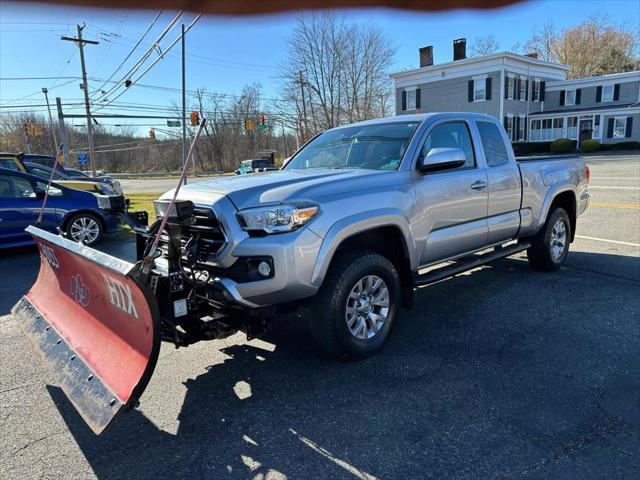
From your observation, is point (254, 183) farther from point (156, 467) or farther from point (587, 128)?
point (587, 128)

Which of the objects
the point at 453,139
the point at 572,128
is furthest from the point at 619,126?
the point at 453,139

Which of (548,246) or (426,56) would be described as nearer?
(548,246)

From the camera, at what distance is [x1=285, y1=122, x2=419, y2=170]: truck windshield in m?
4.57

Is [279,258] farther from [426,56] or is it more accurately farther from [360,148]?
[426,56]

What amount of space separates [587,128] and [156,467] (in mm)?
48634

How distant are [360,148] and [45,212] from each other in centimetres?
702

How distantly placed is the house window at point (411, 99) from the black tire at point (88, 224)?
38.7 meters

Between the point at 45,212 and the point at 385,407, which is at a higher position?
the point at 45,212

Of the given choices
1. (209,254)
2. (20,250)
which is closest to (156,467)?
(209,254)

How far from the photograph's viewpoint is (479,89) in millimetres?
40469

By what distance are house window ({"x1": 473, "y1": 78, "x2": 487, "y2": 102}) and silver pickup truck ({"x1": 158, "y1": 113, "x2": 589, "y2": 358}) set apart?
37.3 metres

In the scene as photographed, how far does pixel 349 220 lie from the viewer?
147 inches

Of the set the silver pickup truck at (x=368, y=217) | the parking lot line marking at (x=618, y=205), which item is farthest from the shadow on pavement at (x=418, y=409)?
the parking lot line marking at (x=618, y=205)

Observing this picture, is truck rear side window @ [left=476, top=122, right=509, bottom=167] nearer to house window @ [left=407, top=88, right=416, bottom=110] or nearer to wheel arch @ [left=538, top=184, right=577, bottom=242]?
wheel arch @ [left=538, top=184, right=577, bottom=242]
